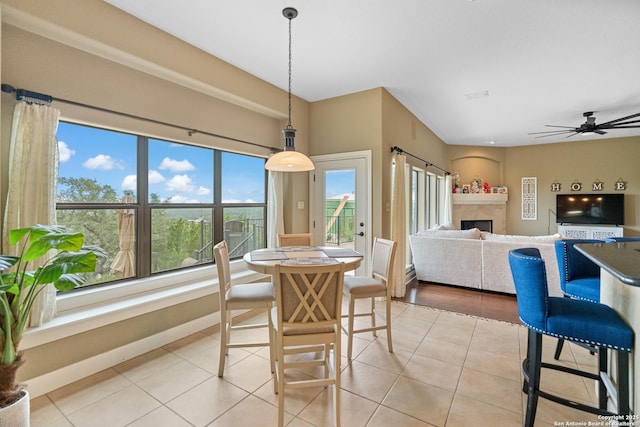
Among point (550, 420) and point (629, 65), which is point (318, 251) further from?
point (629, 65)

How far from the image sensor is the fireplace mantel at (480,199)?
8.02 meters

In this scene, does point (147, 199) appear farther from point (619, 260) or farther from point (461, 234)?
point (461, 234)

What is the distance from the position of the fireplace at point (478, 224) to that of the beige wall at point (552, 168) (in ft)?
1.88

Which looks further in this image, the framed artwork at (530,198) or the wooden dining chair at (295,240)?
the framed artwork at (530,198)

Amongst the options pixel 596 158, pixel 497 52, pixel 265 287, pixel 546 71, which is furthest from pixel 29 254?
pixel 596 158

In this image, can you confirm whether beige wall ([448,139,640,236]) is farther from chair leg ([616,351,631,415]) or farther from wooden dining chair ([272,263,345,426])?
wooden dining chair ([272,263,345,426])

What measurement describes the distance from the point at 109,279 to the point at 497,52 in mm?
4588

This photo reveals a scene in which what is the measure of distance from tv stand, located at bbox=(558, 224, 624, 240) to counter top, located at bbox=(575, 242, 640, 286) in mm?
6900

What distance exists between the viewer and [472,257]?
4.47m

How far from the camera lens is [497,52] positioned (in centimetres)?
315

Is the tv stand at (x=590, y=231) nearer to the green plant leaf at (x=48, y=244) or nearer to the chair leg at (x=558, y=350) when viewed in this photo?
the chair leg at (x=558, y=350)

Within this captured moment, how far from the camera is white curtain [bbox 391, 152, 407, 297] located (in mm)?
4184

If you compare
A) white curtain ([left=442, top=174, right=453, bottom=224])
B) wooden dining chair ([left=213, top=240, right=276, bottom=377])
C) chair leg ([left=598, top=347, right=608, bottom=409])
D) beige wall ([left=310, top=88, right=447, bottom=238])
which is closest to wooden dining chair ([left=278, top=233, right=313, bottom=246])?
wooden dining chair ([left=213, top=240, right=276, bottom=377])

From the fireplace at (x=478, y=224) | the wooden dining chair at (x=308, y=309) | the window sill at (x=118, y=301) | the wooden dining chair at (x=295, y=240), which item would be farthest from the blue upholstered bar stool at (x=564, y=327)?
the fireplace at (x=478, y=224)
